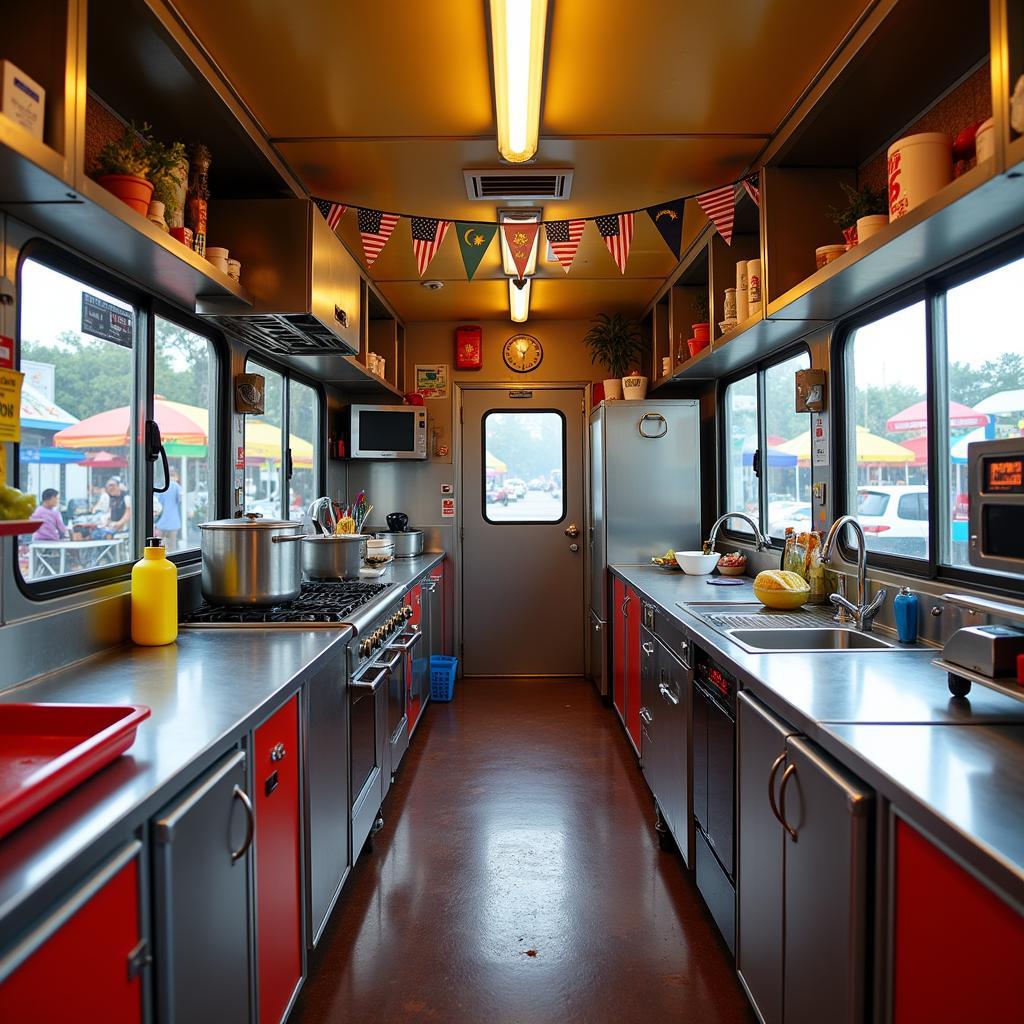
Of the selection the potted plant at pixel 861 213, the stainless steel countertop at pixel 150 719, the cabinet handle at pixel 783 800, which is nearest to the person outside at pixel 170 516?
the stainless steel countertop at pixel 150 719

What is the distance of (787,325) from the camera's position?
2996mm

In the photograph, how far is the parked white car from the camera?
97.6 inches

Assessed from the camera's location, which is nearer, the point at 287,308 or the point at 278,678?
the point at 278,678

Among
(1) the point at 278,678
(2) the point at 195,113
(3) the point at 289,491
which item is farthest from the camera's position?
(3) the point at 289,491

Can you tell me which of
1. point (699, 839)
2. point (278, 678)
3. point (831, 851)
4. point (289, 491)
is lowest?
point (699, 839)

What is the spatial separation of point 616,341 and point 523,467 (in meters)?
A: 1.17

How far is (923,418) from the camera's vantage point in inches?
96.5

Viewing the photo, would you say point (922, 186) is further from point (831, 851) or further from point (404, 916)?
point (404, 916)

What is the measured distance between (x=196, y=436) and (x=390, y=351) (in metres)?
2.53

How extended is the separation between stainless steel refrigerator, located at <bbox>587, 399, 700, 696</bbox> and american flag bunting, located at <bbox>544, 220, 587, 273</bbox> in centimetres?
119

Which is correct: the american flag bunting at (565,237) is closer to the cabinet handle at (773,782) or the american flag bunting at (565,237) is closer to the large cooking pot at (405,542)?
the large cooking pot at (405,542)

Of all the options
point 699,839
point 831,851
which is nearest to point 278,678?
point 831,851

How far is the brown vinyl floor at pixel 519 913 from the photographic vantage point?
1.99 metres

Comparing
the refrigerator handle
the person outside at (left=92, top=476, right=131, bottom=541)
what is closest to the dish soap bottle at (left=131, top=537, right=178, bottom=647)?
the person outside at (left=92, top=476, right=131, bottom=541)
